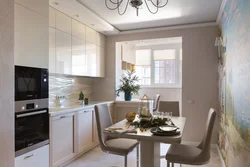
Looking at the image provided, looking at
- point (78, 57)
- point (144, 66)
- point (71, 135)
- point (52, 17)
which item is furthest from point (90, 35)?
point (144, 66)

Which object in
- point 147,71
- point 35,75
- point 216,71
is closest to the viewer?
Answer: point 35,75

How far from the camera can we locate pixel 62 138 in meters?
2.85

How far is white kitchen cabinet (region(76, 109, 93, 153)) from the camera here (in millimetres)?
3262

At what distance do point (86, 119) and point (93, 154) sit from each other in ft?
2.22

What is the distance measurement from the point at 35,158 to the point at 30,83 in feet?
3.15

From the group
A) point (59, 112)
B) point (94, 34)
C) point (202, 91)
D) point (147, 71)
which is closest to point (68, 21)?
point (94, 34)

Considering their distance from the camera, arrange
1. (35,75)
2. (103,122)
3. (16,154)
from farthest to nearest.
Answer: (103,122) → (35,75) → (16,154)

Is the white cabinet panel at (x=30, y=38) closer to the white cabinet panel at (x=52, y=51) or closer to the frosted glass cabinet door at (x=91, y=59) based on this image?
the white cabinet panel at (x=52, y=51)

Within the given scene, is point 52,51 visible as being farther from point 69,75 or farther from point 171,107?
point 171,107

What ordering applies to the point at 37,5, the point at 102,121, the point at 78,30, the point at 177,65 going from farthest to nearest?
the point at 177,65, the point at 78,30, the point at 102,121, the point at 37,5

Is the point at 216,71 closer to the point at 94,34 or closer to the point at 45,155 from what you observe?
the point at 94,34

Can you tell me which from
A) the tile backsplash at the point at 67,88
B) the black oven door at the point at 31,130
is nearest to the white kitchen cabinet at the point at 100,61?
the tile backsplash at the point at 67,88

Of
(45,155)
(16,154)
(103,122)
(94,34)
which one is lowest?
(45,155)

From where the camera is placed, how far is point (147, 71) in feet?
20.6
